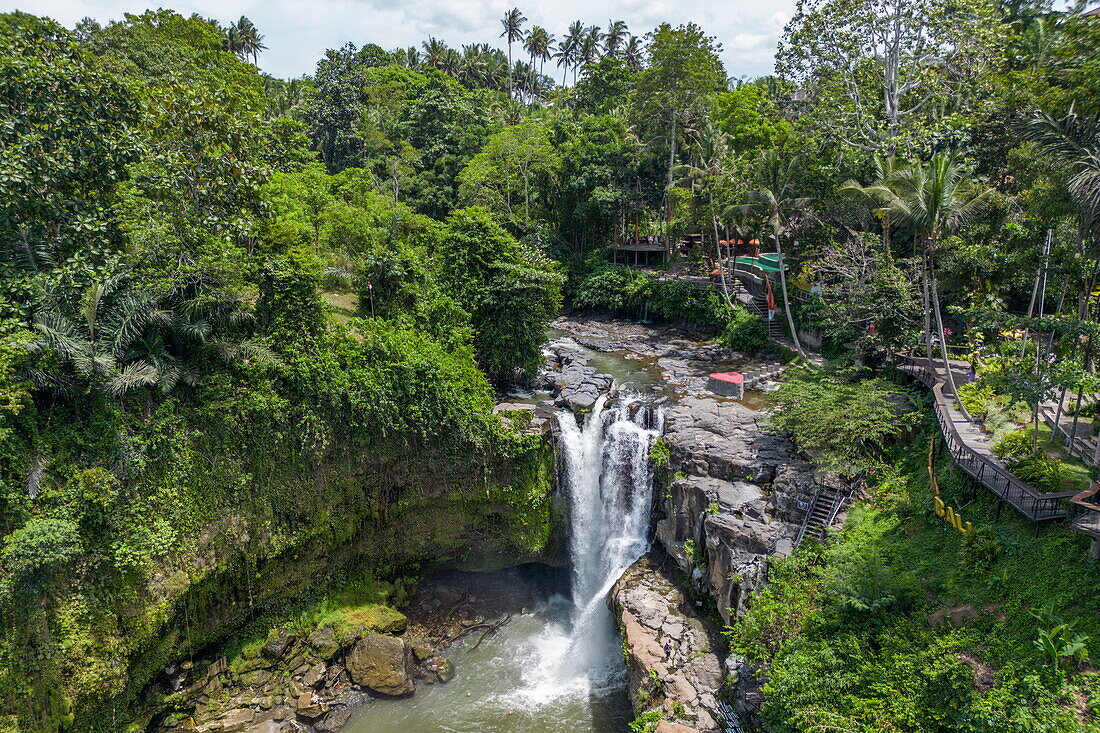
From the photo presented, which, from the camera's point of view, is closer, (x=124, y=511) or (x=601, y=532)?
(x=124, y=511)

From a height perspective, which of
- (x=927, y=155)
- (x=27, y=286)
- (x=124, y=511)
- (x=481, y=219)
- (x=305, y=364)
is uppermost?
(x=927, y=155)

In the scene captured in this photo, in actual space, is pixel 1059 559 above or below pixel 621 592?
above

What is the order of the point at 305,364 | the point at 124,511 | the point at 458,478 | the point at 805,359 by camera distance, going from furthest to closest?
the point at 805,359 → the point at 458,478 → the point at 305,364 → the point at 124,511

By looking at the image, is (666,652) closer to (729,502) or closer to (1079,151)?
(729,502)

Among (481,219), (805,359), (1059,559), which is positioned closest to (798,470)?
(1059,559)

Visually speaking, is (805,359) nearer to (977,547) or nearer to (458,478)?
(977,547)

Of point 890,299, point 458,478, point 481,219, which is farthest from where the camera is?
point 481,219

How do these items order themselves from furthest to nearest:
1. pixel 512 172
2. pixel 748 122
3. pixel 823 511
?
1. pixel 512 172
2. pixel 748 122
3. pixel 823 511

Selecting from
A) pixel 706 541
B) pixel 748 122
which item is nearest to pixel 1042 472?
pixel 706 541
